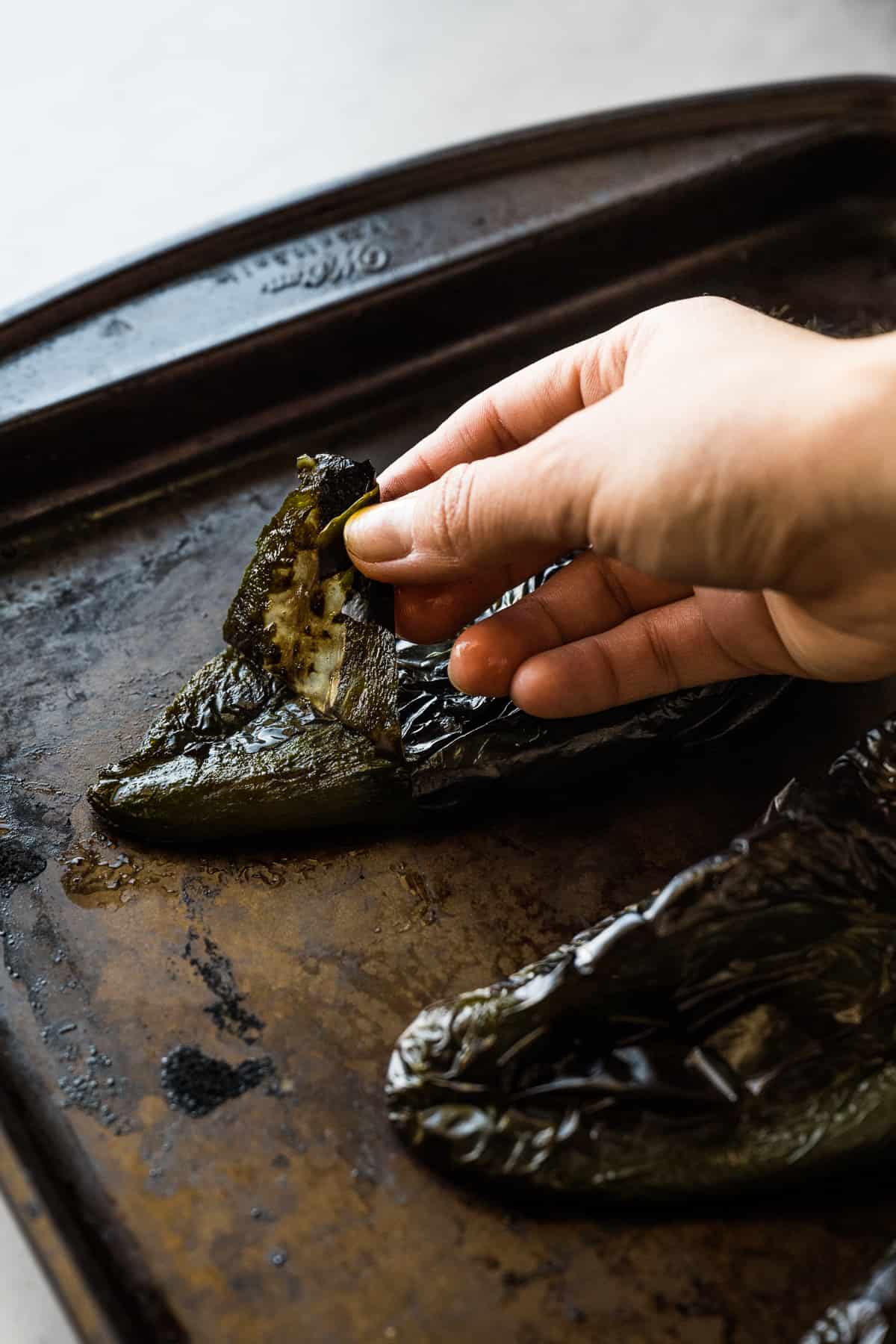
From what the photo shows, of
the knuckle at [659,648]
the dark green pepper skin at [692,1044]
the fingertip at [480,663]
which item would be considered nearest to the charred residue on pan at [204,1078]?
the dark green pepper skin at [692,1044]

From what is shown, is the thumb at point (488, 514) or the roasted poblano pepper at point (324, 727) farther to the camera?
the roasted poblano pepper at point (324, 727)

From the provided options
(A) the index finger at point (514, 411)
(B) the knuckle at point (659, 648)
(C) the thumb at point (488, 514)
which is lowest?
(B) the knuckle at point (659, 648)

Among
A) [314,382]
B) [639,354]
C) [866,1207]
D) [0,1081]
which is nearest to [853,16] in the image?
[314,382]

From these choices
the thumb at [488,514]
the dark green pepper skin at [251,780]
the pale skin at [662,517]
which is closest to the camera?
the pale skin at [662,517]

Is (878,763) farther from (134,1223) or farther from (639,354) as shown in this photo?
(134,1223)

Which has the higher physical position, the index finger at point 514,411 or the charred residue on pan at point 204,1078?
the index finger at point 514,411

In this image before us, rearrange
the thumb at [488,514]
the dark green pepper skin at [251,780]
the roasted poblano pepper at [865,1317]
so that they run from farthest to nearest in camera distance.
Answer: the dark green pepper skin at [251,780] < the thumb at [488,514] < the roasted poblano pepper at [865,1317]

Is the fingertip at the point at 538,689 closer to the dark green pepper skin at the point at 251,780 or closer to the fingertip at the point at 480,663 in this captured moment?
the fingertip at the point at 480,663
